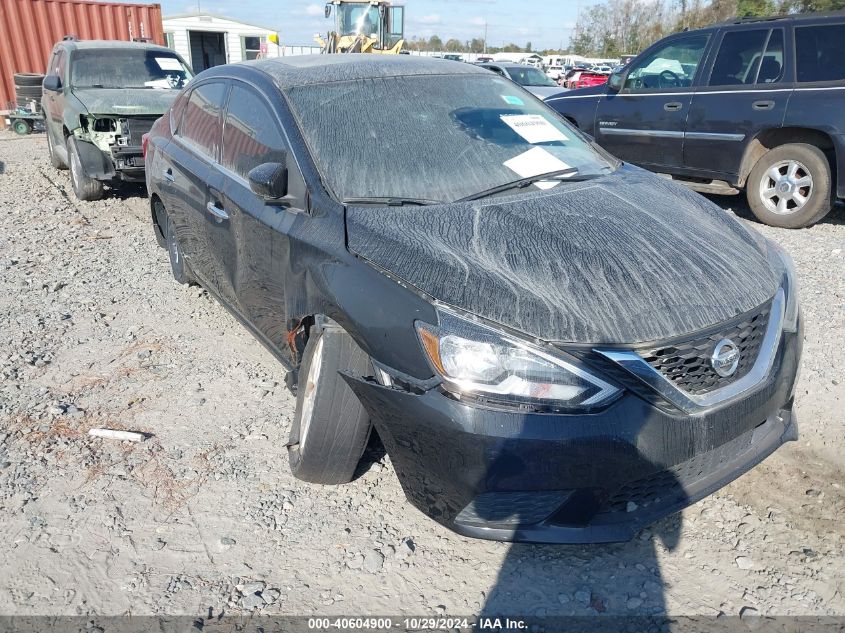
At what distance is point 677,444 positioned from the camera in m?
2.03

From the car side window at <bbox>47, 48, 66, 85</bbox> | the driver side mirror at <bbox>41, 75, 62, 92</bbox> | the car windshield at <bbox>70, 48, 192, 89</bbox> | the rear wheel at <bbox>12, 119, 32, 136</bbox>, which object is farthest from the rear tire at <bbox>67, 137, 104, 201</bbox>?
the rear wheel at <bbox>12, 119, 32, 136</bbox>

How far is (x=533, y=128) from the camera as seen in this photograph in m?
3.31

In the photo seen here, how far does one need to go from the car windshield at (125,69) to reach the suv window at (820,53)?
6966 millimetres

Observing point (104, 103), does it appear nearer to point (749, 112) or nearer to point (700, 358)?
point (749, 112)

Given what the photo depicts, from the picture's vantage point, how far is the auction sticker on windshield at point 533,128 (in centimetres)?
324

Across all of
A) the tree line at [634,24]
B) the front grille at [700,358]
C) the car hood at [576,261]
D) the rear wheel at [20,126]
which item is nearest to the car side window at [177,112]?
the car hood at [576,261]

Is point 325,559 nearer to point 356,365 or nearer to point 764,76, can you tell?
point 356,365

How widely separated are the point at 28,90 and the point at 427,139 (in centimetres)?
1372

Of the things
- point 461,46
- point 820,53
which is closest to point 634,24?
point 461,46

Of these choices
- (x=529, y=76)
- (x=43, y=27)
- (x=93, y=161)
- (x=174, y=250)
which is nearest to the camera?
(x=174, y=250)

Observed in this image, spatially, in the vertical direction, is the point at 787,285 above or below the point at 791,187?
above

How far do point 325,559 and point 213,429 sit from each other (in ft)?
3.61

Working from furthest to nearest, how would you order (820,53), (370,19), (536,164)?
(370,19) < (820,53) < (536,164)

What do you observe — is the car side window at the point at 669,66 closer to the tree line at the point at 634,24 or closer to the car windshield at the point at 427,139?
the car windshield at the point at 427,139
